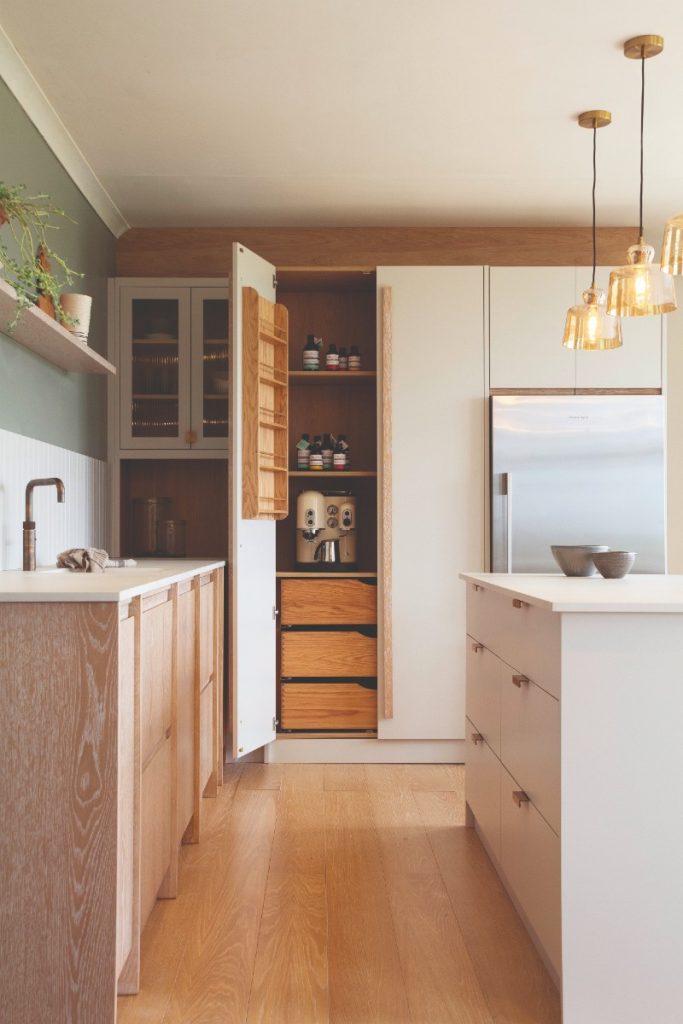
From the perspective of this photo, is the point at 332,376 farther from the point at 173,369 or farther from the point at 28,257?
the point at 28,257

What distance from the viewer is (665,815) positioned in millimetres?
1856

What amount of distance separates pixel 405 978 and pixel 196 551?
2.76 metres

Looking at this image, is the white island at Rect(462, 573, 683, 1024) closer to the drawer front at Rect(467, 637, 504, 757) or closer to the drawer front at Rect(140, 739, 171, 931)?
the drawer front at Rect(467, 637, 504, 757)

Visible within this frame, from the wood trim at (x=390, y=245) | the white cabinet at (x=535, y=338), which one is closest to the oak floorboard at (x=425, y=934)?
the white cabinet at (x=535, y=338)

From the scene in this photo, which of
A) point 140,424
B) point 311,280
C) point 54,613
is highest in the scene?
point 311,280

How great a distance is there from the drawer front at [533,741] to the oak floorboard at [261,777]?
1514 mm

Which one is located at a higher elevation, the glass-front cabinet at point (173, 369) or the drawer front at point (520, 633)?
the glass-front cabinet at point (173, 369)

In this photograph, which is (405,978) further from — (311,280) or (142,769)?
(311,280)

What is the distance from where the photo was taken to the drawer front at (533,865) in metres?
1.91

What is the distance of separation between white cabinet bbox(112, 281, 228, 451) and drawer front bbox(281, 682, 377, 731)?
1195mm

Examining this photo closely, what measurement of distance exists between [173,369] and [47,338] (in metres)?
1.41

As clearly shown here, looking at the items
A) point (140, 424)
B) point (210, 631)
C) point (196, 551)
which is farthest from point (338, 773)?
point (140, 424)

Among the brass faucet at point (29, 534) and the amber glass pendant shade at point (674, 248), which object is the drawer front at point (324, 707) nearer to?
the brass faucet at point (29, 534)

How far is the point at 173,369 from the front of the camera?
4.32 meters
